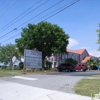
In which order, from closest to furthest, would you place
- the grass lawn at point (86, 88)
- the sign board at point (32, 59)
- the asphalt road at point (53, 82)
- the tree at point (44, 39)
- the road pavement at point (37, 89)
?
the road pavement at point (37, 89) → the grass lawn at point (86, 88) → the asphalt road at point (53, 82) → the sign board at point (32, 59) → the tree at point (44, 39)

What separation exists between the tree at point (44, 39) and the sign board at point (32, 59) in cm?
665

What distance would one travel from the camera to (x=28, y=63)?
33.0 meters

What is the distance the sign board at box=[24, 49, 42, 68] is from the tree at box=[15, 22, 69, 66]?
6.65m

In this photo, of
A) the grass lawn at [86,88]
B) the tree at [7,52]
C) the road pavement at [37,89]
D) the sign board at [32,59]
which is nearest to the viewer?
the road pavement at [37,89]

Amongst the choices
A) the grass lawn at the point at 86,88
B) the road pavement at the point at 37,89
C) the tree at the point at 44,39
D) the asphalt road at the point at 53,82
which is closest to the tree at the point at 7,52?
the tree at the point at 44,39

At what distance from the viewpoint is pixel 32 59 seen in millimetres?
34094

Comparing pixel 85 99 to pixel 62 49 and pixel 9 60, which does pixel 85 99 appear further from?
pixel 9 60

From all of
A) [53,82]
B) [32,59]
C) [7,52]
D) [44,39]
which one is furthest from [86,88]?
[7,52]

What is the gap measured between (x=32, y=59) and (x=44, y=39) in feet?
31.7

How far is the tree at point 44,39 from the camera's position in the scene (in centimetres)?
4197

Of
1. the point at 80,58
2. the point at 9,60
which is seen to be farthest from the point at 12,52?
the point at 80,58

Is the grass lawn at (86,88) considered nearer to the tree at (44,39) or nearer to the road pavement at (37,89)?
the road pavement at (37,89)

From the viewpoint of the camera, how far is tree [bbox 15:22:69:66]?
4197 cm

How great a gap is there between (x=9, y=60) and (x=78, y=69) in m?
26.9
